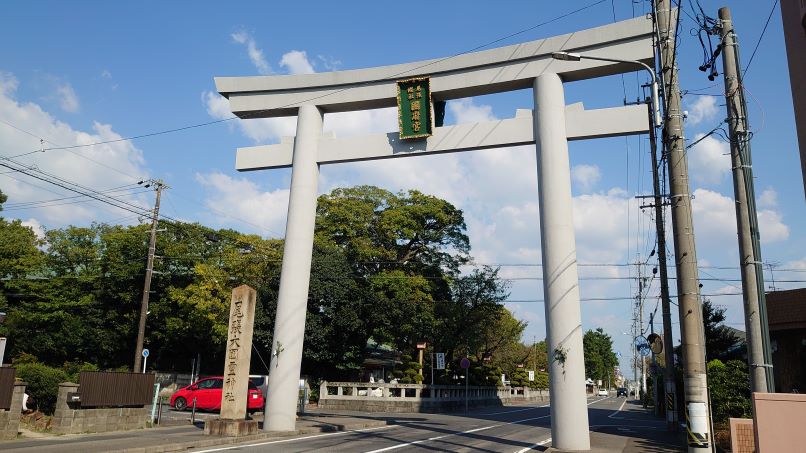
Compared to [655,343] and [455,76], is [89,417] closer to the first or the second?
[455,76]

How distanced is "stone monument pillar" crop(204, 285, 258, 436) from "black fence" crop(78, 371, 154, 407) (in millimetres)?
2902

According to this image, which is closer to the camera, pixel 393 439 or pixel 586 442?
pixel 586 442

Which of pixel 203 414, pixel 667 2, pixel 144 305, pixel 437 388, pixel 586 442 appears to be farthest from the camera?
pixel 437 388

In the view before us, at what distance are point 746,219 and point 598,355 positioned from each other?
336 feet

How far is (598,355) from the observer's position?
342 feet

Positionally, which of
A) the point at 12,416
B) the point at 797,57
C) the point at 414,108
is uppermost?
the point at 414,108

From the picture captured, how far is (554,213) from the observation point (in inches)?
560

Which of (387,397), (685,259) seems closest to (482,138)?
(685,259)

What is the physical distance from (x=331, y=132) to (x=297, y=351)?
6.89m

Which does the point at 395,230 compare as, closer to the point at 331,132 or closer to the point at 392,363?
the point at 392,363

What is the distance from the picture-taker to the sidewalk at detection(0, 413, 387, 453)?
36.9 ft

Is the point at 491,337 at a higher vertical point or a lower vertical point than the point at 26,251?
lower

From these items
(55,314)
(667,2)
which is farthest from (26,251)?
(667,2)


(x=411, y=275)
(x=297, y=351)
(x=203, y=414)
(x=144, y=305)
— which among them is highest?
(x=411, y=275)
